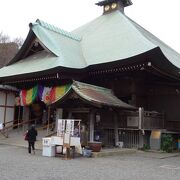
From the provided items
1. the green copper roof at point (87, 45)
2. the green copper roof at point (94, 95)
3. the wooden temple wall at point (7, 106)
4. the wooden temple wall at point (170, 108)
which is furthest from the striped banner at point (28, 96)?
the wooden temple wall at point (170, 108)

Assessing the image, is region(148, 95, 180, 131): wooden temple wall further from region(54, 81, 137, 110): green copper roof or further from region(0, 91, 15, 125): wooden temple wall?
region(0, 91, 15, 125): wooden temple wall

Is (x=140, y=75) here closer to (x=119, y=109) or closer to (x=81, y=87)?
(x=119, y=109)

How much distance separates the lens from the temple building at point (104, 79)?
17.4 metres

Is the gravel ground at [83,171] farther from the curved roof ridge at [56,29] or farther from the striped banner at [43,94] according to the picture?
the curved roof ridge at [56,29]

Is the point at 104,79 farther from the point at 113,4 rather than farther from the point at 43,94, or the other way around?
the point at 113,4

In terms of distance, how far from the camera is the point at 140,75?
1972 centimetres

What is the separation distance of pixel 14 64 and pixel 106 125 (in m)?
10.5

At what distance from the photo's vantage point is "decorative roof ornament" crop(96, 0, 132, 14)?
95.5 ft

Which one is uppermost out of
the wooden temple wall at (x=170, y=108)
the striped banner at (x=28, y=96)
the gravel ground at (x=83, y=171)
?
the striped banner at (x=28, y=96)

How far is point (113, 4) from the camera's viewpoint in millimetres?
29469

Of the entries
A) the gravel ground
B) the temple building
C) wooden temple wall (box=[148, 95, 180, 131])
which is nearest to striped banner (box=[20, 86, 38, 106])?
the temple building

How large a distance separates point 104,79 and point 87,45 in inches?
154

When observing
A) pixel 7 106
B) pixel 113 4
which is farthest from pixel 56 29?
pixel 113 4

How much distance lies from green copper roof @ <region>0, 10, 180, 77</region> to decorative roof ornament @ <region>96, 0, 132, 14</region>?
247 cm
